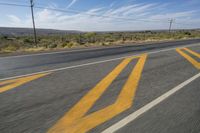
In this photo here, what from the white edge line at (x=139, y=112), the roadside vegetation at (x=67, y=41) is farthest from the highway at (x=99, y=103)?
the roadside vegetation at (x=67, y=41)

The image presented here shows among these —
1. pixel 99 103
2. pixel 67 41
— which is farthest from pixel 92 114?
pixel 67 41

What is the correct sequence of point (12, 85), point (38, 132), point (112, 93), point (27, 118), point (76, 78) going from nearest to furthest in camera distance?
point (38, 132) → point (27, 118) → point (112, 93) → point (12, 85) → point (76, 78)

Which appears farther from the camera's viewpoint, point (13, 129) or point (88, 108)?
point (88, 108)

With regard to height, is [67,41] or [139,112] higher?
[67,41]

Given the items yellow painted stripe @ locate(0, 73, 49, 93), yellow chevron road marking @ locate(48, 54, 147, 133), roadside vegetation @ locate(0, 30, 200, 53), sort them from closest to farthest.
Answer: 1. yellow chevron road marking @ locate(48, 54, 147, 133)
2. yellow painted stripe @ locate(0, 73, 49, 93)
3. roadside vegetation @ locate(0, 30, 200, 53)

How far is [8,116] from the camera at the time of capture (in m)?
2.79

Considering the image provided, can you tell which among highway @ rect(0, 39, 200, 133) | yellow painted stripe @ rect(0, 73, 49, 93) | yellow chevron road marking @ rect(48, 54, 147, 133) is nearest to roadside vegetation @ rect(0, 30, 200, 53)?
yellow painted stripe @ rect(0, 73, 49, 93)

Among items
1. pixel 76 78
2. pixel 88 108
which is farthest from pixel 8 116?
pixel 76 78

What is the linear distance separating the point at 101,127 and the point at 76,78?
2.68 meters

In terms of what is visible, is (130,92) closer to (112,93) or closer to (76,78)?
(112,93)

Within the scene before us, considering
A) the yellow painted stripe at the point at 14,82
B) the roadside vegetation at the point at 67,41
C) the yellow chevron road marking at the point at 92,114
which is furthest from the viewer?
the roadside vegetation at the point at 67,41

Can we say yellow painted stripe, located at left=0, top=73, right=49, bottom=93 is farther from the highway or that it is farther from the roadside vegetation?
the roadside vegetation

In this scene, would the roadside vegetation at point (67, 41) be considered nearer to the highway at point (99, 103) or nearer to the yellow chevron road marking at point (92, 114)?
the highway at point (99, 103)

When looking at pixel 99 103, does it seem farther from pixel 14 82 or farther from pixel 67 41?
pixel 67 41
